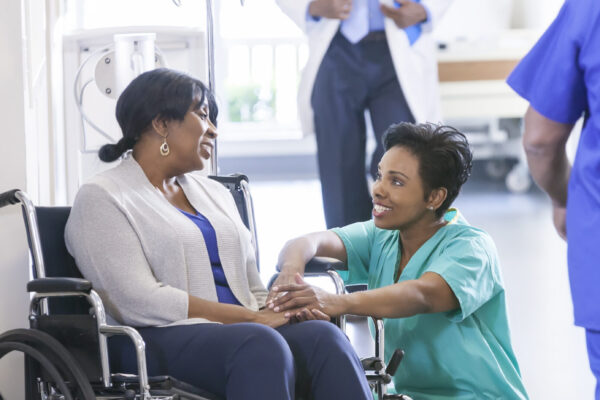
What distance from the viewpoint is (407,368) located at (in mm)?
1974

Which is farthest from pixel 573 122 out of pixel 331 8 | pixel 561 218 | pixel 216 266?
pixel 331 8

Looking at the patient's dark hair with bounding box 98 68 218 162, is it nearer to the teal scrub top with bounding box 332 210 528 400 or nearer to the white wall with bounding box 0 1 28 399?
the white wall with bounding box 0 1 28 399

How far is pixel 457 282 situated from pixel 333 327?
28 cm

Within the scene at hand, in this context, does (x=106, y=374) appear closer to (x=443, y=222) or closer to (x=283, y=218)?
(x=443, y=222)

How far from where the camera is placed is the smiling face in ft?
6.61

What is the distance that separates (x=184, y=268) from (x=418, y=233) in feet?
1.72

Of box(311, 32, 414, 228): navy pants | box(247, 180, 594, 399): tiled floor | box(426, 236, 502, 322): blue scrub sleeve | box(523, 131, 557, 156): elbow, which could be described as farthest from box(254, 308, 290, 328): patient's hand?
box(311, 32, 414, 228): navy pants

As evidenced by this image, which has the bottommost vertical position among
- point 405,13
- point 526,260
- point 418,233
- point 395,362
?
point 526,260

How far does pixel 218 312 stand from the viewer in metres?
1.86

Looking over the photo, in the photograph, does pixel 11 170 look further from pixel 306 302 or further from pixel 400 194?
pixel 400 194

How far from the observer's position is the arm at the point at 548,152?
1421 millimetres

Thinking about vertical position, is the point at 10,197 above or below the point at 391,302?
above

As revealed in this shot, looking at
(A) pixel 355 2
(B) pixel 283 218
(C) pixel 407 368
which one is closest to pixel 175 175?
(C) pixel 407 368

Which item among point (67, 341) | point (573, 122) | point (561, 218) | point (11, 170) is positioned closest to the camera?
point (573, 122)
